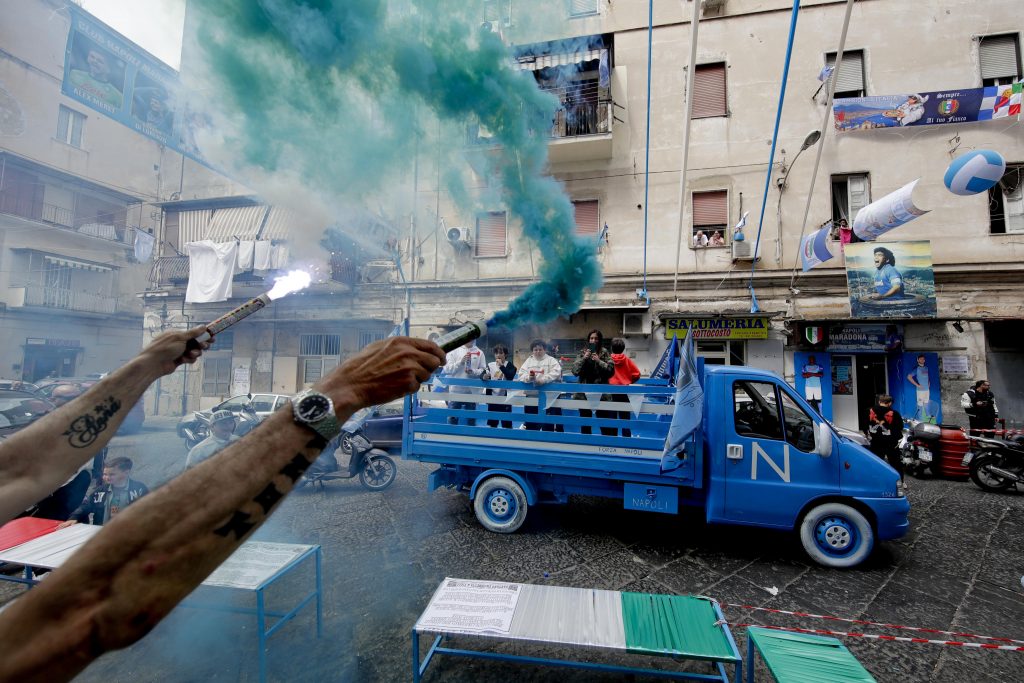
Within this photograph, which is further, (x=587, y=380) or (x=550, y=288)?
(x=587, y=380)

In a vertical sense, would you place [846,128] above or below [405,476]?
above

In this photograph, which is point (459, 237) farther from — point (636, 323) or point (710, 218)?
point (710, 218)

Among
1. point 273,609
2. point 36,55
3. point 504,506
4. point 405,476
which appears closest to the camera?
point 273,609

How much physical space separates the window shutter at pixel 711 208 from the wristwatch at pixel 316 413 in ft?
44.3

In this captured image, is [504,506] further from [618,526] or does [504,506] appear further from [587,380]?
[587,380]

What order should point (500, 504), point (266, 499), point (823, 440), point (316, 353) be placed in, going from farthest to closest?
point (316, 353) → point (500, 504) → point (823, 440) → point (266, 499)

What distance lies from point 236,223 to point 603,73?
1300 centimetres

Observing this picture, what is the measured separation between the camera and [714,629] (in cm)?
266

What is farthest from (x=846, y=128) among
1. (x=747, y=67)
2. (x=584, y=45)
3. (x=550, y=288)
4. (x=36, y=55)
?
(x=36, y=55)

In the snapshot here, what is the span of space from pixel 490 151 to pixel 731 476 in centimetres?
485

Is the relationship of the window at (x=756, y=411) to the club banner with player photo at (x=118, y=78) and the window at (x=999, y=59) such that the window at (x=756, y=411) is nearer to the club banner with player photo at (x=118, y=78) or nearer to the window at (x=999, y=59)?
the club banner with player photo at (x=118, y=78)

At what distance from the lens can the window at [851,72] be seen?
12.0 m

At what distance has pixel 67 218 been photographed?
16594 millimetres

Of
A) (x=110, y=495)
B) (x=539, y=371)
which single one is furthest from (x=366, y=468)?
(x=539, y=371)
